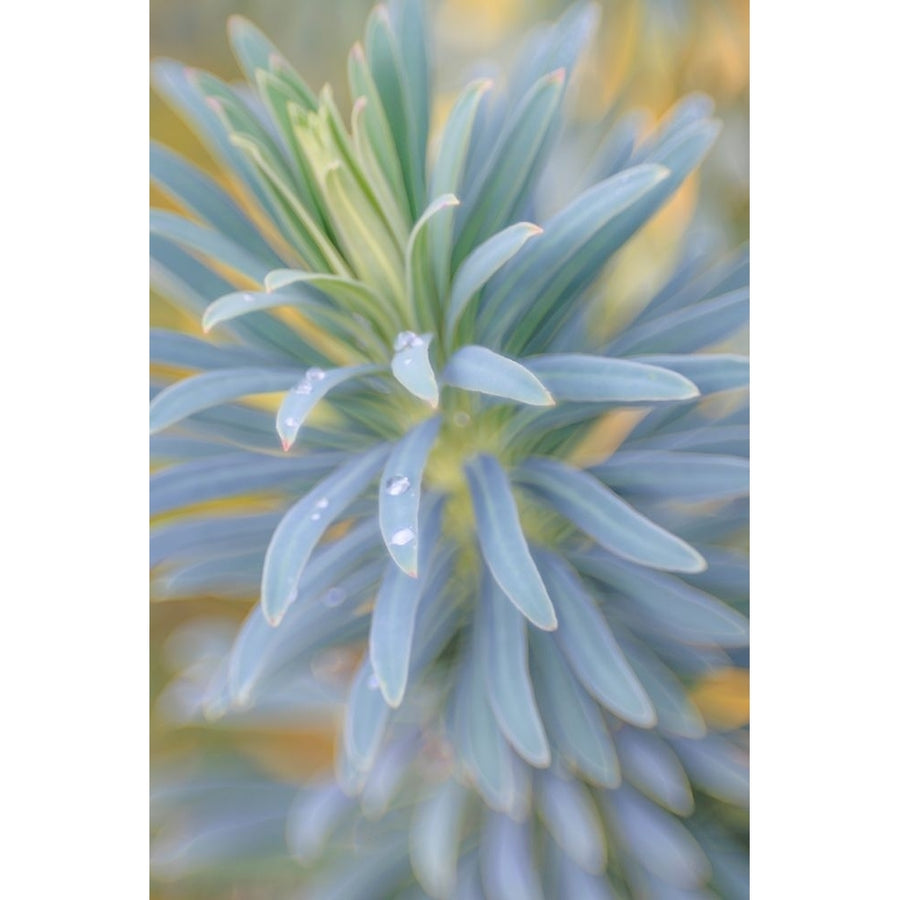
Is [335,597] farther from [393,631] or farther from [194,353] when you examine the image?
[194,353]

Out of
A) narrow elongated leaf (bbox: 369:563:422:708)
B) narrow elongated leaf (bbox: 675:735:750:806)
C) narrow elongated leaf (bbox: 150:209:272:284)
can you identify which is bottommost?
narrow elongated leaf (bbox: 675:735:750:806)

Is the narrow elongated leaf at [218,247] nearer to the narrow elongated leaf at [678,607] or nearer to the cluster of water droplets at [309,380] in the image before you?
the cluster of water droplets at [309,380]

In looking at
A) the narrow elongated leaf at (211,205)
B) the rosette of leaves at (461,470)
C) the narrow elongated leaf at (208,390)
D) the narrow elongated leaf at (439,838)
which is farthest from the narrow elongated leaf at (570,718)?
the narrow elongated leaf at (211,205)

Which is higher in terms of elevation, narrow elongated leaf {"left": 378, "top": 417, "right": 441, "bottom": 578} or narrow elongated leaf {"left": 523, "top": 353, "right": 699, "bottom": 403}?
narrow elongated leaf {"left": 523, "top": 353, "right": 699, "bottom": 403}

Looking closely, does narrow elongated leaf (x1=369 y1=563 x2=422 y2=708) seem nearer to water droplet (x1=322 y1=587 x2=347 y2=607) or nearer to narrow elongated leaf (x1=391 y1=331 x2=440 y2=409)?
water droplet (x1=322 y1=587 x2=347 y2=607)

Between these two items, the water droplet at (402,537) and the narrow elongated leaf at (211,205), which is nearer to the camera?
the water droplet at (402,537)

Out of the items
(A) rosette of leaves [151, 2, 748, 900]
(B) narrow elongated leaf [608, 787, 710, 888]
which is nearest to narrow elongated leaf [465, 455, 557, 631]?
(A) rosette of leaves [151, 2, 748, 900]
